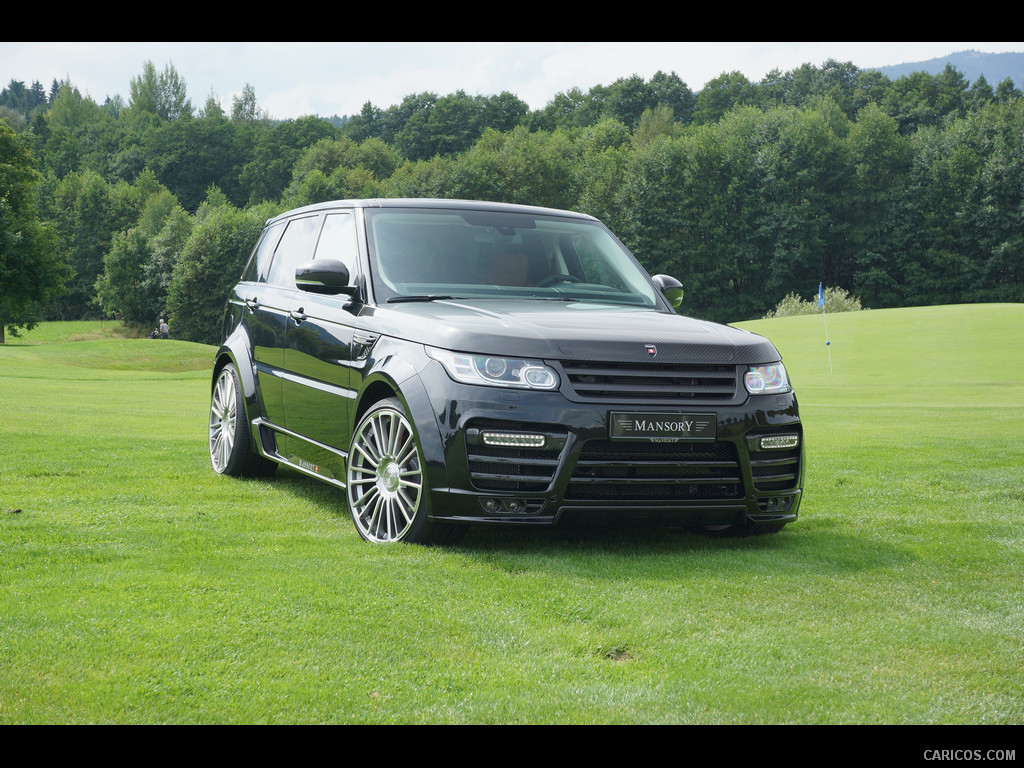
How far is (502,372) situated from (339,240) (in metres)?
2.27

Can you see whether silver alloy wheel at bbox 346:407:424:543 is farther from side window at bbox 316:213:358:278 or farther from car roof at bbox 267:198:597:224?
car roof at bbox 267:198:597:224

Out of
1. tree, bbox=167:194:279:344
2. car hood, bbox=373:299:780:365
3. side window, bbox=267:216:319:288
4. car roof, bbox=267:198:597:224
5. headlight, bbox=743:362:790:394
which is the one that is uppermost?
car roof, bbox=267:198:597:224

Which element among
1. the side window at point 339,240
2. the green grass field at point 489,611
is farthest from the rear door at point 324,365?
the green grass field at point 489,611

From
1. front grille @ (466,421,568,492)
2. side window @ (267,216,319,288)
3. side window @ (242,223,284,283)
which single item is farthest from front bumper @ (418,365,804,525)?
side window @ (242,223,284,283)

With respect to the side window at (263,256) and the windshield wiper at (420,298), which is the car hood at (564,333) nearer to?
the windshield wiper at (420,298)

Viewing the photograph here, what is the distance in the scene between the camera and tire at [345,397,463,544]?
219 inches

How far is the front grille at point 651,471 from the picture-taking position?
211 inches

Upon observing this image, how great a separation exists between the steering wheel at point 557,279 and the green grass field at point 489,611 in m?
1.67

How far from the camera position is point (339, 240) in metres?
7.11

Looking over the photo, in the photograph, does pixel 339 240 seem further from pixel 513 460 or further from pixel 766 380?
pixel 766 380

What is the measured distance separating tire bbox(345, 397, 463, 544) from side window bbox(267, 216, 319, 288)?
2.00 m

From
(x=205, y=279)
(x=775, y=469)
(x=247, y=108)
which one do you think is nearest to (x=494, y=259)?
(x=775, y=469)
